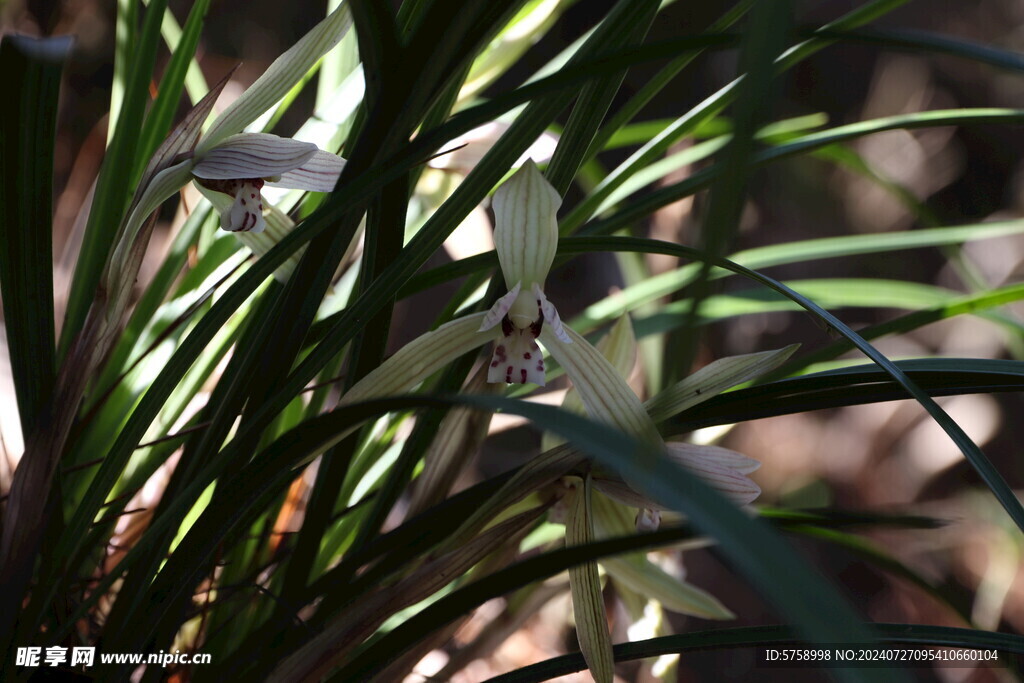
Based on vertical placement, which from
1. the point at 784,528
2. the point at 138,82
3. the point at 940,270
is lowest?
the point at 784,528

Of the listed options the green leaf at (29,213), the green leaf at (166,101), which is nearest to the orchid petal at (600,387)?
the green leaf at (29,213)

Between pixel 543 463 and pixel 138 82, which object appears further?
pixel 138 82

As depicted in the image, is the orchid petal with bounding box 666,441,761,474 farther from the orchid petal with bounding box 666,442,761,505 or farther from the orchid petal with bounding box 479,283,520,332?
the orchid petal with bounding box 479,283,520,332

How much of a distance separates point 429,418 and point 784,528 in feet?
0.60

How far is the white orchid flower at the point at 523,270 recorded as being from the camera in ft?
1.02

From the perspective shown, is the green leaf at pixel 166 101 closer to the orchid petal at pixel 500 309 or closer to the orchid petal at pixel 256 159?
the orchid petal at pixel 256 159

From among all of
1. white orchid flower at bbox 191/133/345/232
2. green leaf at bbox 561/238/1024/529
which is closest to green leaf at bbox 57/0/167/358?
white orchid flower at bbox 191/133/345/232

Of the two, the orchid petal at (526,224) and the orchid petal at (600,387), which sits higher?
the orchid petal at (526,224)

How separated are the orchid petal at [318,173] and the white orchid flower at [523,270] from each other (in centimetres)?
10

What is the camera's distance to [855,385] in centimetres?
32

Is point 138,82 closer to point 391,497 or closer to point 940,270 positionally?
point 391,497

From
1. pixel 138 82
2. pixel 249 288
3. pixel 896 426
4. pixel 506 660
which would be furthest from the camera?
pixel 896 426

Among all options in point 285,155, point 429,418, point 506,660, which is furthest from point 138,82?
point 506,660

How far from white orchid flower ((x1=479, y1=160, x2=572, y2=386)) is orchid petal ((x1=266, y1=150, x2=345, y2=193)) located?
99mm
